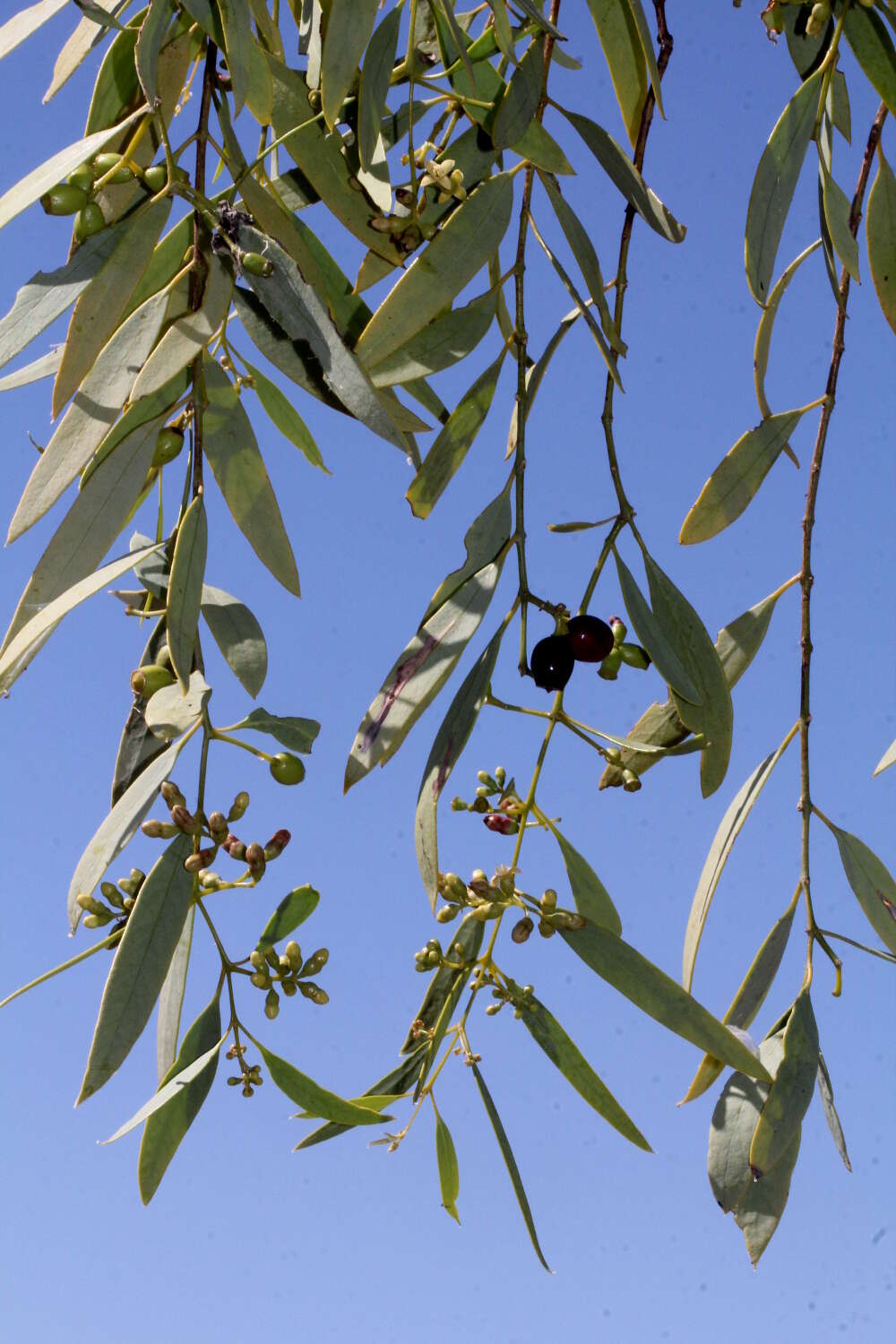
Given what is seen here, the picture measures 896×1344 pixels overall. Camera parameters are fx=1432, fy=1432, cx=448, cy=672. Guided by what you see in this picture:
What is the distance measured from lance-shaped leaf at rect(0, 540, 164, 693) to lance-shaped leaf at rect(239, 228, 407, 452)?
0.16 m

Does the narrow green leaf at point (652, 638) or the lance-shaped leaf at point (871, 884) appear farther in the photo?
the lance-shaped leaf at point (871, 884)

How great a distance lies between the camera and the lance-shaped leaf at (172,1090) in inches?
→ 32.0

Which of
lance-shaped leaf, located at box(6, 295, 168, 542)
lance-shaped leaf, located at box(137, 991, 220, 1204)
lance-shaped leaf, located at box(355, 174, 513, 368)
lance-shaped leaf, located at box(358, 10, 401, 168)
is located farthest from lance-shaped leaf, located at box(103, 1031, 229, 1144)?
lance-shaped leaf, located at box(358, 10, 401, 168)

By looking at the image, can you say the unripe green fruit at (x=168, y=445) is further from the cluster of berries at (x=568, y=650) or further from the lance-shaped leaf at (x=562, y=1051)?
the lance-shaped leaf at (x=562, y=1051)

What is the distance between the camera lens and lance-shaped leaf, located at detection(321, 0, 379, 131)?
0.84 m

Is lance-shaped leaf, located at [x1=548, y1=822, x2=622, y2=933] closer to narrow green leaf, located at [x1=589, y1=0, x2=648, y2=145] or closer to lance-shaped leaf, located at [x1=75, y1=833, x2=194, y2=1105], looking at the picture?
lance-shaped leaf, located at [x1=75, y1=833, x2=194, y2=1105]

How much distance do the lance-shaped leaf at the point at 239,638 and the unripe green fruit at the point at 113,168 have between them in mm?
253

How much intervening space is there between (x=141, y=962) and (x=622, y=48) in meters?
0.74

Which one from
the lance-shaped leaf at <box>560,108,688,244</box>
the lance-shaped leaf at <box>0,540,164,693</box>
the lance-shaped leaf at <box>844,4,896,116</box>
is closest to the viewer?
Result: the lance-shaped leaf at <box>0,540,164,693</box>

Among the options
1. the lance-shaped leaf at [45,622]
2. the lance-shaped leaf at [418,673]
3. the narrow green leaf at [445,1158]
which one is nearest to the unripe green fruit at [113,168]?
the lance-shaped leaf at [45,622]

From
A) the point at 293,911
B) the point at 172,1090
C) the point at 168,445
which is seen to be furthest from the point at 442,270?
the point at 172,1090

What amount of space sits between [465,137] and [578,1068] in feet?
2.09

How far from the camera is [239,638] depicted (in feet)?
3.09

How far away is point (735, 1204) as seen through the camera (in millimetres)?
1008
